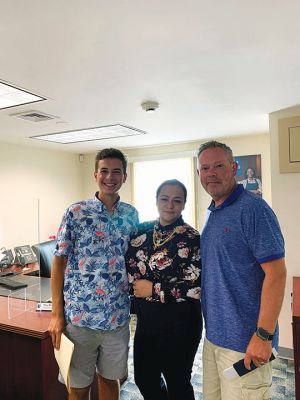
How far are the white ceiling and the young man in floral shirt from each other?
0.55 m

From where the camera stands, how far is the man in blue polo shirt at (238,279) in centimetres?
109

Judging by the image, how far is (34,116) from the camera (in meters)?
2.65

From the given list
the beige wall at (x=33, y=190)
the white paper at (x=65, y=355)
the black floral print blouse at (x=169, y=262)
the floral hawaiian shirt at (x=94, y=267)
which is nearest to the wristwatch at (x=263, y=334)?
the black floral print blouse at (x=169, y=262)

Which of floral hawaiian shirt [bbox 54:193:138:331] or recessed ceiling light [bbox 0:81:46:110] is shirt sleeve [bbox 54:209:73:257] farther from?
recessed ceiling light [bbox 0:81:46:110]

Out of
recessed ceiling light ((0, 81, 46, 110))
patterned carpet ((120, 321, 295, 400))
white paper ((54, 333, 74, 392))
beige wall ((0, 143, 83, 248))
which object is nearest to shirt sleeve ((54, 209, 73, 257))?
white paper ((54, 333, 74, 392))

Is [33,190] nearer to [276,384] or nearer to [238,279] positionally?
[276,384]

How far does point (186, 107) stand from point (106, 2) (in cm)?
146

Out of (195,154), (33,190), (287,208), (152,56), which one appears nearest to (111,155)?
(152,56)

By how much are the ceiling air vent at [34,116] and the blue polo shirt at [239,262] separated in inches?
78.5

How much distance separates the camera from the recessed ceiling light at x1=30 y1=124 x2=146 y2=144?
321 centimetres

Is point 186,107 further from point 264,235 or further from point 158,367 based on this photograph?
point 158,367

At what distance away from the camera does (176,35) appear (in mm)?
1385

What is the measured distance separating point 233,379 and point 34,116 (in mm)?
2450

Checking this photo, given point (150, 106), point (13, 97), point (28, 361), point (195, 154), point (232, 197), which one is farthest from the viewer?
point (195, 154)
